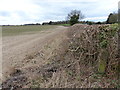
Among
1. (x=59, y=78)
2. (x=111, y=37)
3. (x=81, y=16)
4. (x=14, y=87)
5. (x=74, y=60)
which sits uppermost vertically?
(x=81, y=16)

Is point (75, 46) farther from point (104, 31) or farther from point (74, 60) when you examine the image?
point (104, 31)

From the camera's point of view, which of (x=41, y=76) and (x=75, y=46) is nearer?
(x=41, y=76)

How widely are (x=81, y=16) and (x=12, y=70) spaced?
40.3m

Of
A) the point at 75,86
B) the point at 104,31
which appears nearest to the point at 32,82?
the point at 75,86

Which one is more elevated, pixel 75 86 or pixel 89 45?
pixel 89 45

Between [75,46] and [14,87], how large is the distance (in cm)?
238

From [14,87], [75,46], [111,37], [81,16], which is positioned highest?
[81,16]

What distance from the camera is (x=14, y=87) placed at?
4465 mm

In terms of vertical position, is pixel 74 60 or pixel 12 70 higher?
pixel 74 60

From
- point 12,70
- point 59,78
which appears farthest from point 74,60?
point 12,70

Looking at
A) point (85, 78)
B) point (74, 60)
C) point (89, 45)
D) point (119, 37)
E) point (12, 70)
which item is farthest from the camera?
point (12, 70)

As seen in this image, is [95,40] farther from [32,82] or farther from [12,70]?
[12,70]

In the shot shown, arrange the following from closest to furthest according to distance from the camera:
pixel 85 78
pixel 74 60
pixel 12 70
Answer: pixel 85 78 < pixel 74 60 < pixel 12 70

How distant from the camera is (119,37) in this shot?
385 cm
